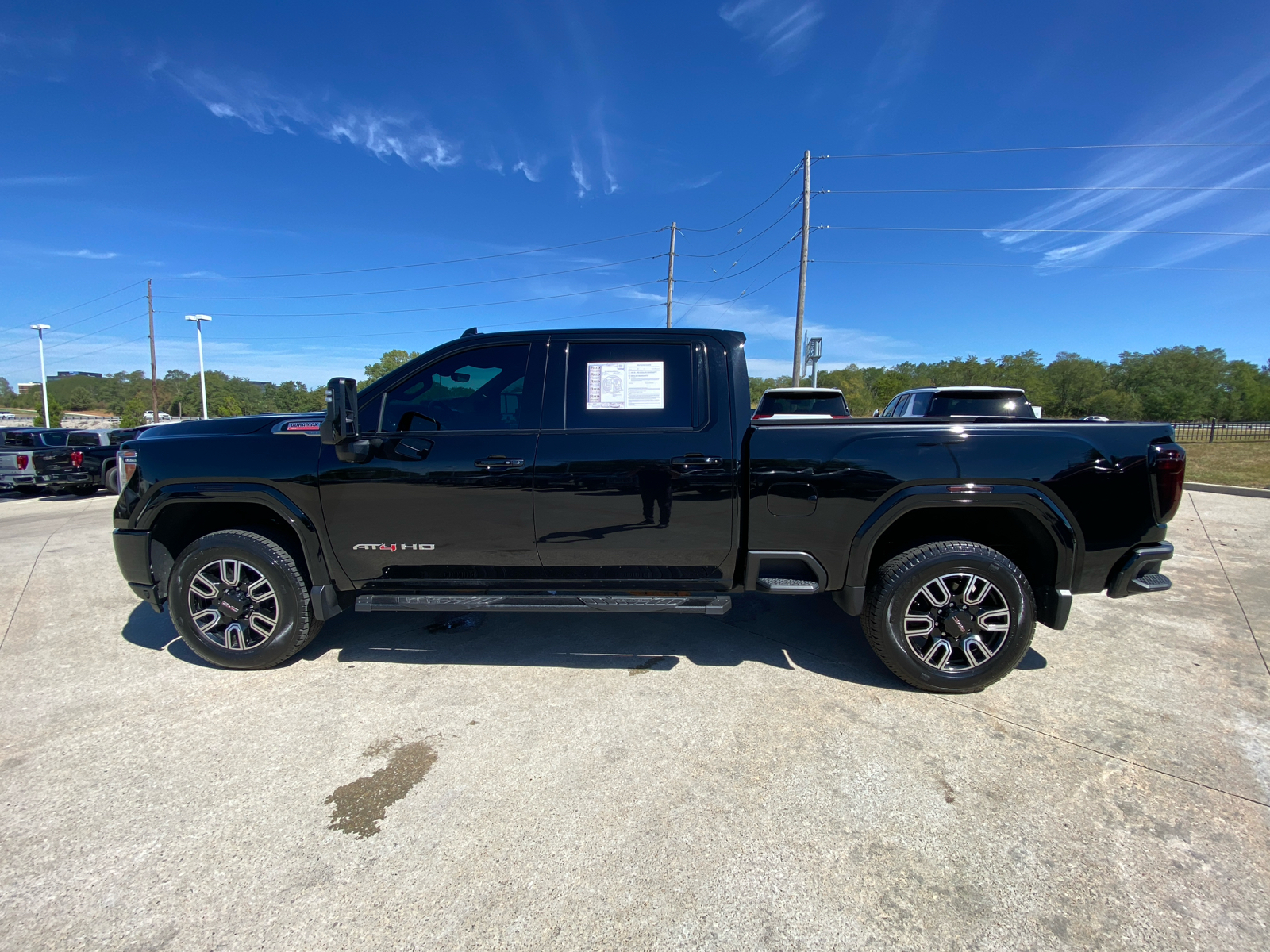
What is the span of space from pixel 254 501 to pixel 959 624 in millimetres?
4017

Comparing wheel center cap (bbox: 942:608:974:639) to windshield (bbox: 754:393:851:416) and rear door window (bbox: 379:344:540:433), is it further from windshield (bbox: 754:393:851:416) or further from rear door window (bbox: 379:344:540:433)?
windshield (bbox: 754:393:851:416)

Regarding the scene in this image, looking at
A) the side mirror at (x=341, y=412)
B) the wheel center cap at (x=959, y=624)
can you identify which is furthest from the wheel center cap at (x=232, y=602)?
the wheel center cap at (x=959, y=624)

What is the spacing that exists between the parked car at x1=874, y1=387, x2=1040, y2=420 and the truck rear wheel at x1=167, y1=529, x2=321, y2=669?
6.66 metres

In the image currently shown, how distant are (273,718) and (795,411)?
7.49 m

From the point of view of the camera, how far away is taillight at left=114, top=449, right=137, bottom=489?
333 centimetres

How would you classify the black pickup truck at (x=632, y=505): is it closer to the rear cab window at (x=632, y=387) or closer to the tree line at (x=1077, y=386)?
the rear cab window at (x=632, y=387)

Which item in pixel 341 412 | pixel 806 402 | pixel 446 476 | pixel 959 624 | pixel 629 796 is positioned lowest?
pixel 629 796

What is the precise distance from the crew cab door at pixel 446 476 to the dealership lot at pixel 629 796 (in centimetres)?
74

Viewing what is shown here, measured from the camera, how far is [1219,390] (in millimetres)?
71188

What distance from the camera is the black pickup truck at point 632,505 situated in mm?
2953


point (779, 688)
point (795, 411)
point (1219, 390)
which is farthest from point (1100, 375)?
point (779, 688)

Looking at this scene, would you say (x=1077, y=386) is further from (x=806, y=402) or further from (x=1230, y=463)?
(x=806, y=402)

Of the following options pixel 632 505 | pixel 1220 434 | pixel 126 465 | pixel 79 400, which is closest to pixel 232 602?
pixel 126 465

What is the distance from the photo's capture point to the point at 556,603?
10.2 feet
